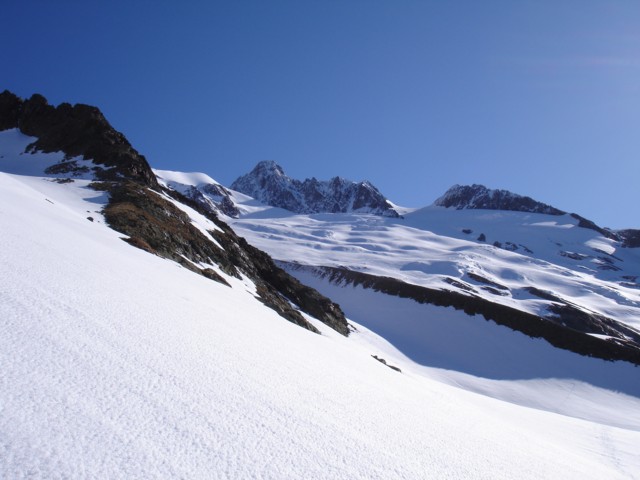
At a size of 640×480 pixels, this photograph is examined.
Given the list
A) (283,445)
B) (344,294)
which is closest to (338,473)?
(283,445)

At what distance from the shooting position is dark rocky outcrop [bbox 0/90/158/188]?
48.6 metres

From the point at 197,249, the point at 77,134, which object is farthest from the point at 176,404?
the point at 77,134

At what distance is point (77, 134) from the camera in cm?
5934

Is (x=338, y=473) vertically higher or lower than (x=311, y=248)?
lower

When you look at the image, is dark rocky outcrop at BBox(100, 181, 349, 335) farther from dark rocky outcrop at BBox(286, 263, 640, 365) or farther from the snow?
the snow

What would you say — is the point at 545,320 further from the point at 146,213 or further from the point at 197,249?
the point at 146,213

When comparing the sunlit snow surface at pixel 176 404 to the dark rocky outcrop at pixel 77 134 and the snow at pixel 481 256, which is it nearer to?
the dark rocky outcrop at pixel 77 134

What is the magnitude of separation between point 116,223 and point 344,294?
172 feet

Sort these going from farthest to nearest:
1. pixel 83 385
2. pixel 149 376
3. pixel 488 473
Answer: pixel 488 473 → pixel 149 376 → pixel 83 385

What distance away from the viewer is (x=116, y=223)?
975 inches

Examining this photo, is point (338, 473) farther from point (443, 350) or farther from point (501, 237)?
point (501, 237)

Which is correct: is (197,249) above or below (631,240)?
below

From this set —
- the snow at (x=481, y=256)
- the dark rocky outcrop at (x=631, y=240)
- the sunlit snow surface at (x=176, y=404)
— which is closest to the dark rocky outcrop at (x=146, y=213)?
the sunlit snow surface at (x=176, y=404)

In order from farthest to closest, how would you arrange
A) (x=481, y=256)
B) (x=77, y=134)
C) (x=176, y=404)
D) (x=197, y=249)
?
(x=481, y=256) → (x=77, y=134) → (x=197, y=249) → (x=176, y=404)
